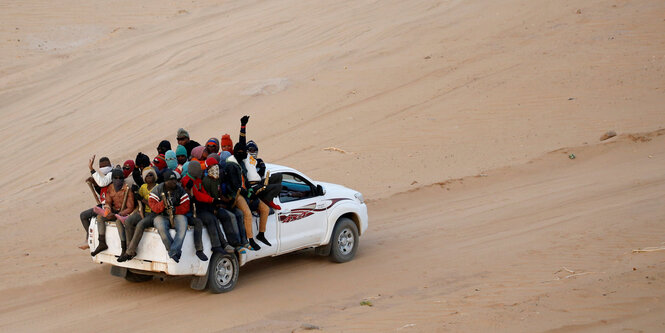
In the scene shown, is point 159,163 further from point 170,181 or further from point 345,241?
point 345,241

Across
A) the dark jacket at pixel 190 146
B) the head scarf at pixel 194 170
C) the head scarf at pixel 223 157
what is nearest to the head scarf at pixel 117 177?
the head scarf at pixel 194 170

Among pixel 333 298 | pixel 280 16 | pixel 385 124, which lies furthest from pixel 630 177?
pixel 280 16

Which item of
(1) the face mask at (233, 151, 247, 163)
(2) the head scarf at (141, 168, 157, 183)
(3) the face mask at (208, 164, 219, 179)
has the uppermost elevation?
(2) the head scarf at (141, 168, 157, 183)

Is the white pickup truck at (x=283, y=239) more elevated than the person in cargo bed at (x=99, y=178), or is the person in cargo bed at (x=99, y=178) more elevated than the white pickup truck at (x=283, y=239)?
the person in cargo bed at (x=99, y=178)

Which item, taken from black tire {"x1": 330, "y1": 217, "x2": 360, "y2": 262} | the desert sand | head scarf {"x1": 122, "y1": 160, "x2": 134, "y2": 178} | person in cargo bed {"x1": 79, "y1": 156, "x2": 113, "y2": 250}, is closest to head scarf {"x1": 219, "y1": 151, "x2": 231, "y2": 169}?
head scarf {"x1": 122, "y1": 160, "x2": 134, "y2": 178}

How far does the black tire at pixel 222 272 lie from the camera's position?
1002 cm

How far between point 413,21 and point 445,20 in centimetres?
112

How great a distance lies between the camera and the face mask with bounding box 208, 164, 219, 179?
388 inches

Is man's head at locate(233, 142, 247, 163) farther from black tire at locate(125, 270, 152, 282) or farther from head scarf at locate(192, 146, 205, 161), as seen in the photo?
black tire at locate(125, 270, 152, 282)

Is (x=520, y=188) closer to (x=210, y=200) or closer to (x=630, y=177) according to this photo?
(x=630, y=177)

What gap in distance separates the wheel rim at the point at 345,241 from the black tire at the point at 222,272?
78.5 inches

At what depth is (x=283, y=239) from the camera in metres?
10.9

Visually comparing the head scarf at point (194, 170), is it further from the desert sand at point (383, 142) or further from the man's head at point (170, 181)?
the desert sand at point (383, 142)

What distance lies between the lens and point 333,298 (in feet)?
32.8
